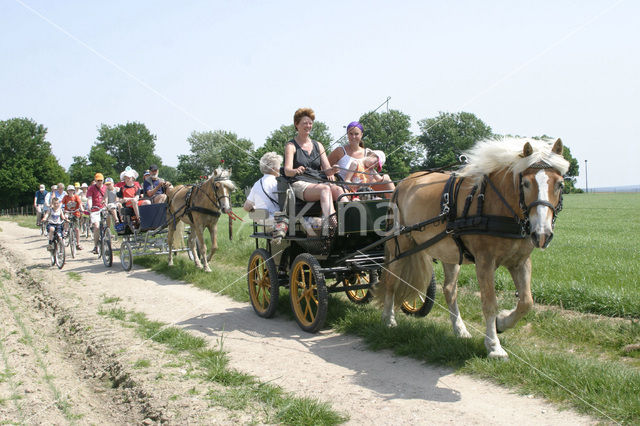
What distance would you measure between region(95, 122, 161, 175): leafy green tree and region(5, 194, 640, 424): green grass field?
9130 centimetres

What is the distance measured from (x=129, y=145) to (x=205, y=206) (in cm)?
8919

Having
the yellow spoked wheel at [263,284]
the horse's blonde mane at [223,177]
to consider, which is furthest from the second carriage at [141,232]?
the yellow spoked wheel at [263,284]

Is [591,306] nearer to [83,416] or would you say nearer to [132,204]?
[83,416]

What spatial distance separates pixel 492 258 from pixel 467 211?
479 mm

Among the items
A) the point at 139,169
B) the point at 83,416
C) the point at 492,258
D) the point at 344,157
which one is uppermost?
the point at 139,169

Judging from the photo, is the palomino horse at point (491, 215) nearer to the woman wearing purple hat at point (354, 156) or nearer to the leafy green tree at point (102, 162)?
the woman wearing purple hat at point (354, 156)

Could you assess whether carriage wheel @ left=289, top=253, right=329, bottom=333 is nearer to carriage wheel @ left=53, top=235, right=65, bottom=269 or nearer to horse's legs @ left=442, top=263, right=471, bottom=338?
horse's legs @ left=442, top=263, right=471, bottom=338

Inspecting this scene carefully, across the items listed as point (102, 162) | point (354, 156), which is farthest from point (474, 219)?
point (102, 162)

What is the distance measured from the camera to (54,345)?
19.2ft

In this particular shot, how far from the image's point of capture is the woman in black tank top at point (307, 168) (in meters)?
6.09

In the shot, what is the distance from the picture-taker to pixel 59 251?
1210 cm

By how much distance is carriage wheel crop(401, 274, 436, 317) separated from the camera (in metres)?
6.40

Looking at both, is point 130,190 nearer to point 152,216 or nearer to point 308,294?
point 152,216

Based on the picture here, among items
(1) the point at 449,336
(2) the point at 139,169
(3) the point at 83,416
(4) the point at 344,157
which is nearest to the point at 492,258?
(1) the point at 449,336
